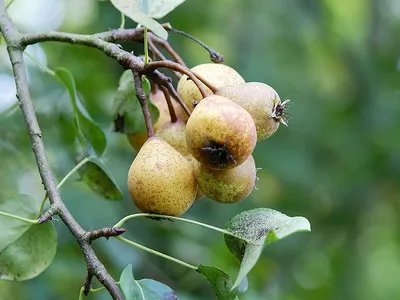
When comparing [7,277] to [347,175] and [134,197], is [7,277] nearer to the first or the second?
[134,197]

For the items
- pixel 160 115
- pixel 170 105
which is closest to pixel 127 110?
pixel 160 115

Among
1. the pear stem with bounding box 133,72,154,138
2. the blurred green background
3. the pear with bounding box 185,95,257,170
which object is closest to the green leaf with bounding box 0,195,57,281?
the pear stem with bounding box 133,72,154,138

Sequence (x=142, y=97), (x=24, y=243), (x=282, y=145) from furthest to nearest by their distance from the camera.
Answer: (x=282, y=145)
(x=24, y=243)
(x=142, y=97)

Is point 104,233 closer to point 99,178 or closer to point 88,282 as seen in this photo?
point 88,282

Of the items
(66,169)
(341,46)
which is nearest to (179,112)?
(66,169)

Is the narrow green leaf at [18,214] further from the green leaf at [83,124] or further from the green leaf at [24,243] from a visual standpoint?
the green leaf at [83,124]

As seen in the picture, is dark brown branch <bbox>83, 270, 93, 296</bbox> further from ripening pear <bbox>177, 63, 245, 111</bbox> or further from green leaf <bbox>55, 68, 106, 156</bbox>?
green leaf <bbox>55, 68, 106, 156</bbox>

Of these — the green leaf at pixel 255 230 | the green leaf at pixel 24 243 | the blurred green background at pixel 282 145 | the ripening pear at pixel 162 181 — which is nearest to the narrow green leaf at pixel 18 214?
the green leaf at pixel 24 243
